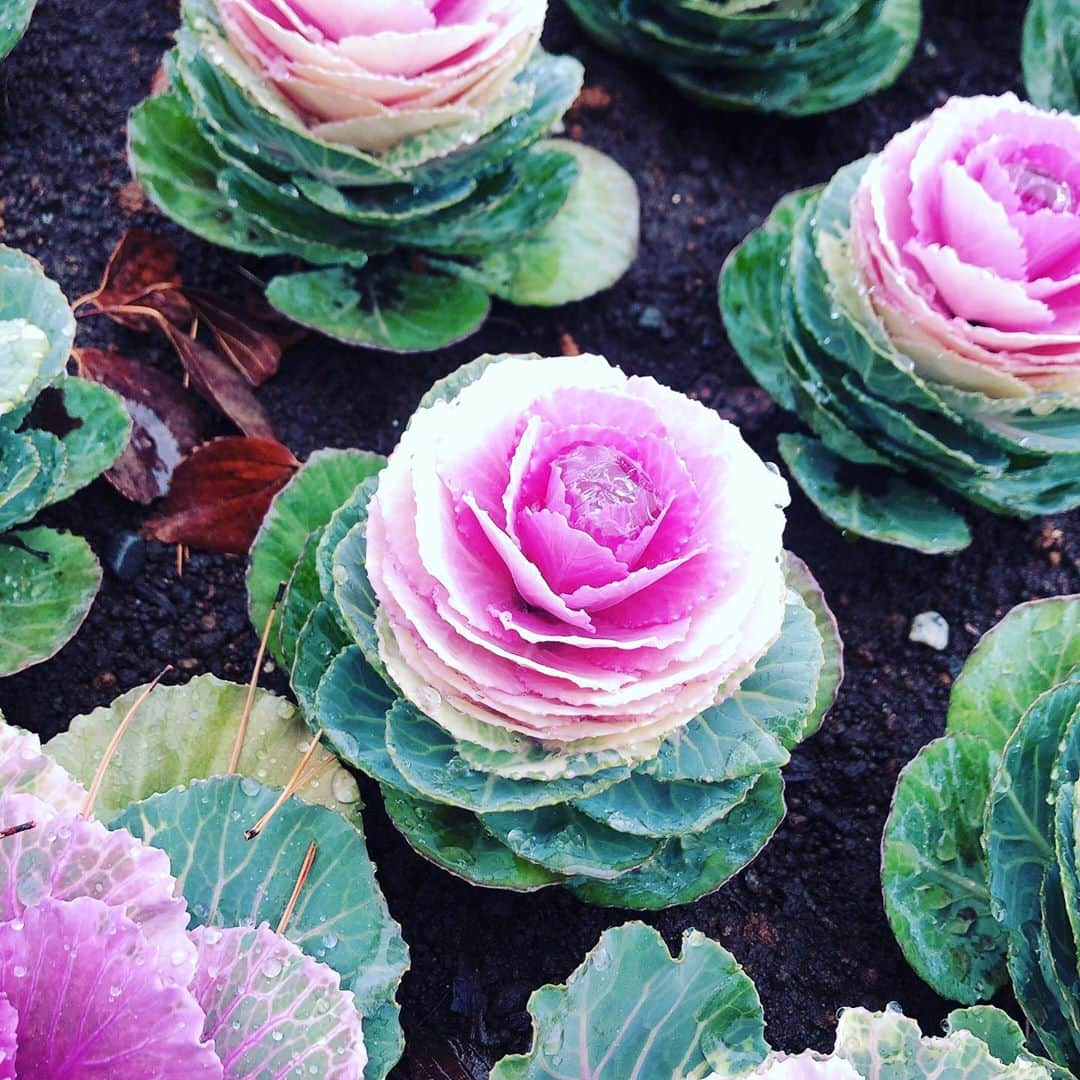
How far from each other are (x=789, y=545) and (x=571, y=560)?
2.48 feet

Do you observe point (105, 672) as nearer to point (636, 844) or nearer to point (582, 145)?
point (636, 844)

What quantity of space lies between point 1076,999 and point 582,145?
4.44ft

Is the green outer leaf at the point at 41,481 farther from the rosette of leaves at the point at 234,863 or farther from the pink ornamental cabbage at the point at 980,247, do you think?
the pink ornamental cabbage at the point at 980,247

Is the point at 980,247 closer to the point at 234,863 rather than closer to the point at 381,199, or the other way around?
the point at 381,199

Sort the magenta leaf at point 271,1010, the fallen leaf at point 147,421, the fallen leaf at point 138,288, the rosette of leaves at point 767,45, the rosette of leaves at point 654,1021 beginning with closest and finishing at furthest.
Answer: the magenta leaf at point 271,1010 → the rosette of leaves at point 654,1021 → the fallen leaf at point 147,421 → the fallen leaf at point 138,288 → the rosette of leaves at point 767,45

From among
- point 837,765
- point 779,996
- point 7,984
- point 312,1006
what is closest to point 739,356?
point 837,765

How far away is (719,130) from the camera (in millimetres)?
1972

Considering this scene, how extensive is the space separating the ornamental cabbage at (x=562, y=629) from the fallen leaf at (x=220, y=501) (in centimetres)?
35

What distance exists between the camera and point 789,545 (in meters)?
1.61

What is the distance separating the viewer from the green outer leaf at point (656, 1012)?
0.98 m

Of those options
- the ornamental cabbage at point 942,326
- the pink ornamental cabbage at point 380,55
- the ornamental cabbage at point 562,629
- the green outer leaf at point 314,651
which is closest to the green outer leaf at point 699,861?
the ornamental cabbage at point 562,629

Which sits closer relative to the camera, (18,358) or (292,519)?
(18,358)

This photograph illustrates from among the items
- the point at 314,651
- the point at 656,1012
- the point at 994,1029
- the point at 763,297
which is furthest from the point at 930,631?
the point at 314,651

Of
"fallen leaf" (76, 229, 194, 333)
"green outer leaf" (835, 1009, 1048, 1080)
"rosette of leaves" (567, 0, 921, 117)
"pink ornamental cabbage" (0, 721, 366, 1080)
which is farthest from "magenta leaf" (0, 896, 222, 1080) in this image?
"rosette of leaves" (567, 0, 921, 117)
